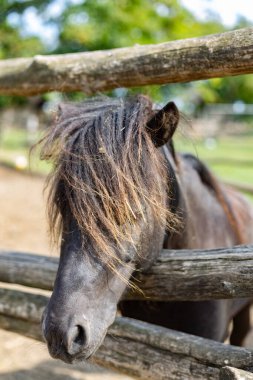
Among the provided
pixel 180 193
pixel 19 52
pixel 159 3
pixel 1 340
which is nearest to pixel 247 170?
pixel 159 3

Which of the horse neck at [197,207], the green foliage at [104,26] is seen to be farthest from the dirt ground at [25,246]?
the green foliage at [104,26]

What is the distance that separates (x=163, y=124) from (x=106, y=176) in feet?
1.29

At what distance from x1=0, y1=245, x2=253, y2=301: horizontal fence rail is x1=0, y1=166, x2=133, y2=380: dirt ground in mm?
612

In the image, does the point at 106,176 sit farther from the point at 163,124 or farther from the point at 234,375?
the point at 234,375

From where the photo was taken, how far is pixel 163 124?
87.0 inches

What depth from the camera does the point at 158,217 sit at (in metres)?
2.17

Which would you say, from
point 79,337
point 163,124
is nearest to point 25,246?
point 163,124

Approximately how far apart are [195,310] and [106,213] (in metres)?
1.04

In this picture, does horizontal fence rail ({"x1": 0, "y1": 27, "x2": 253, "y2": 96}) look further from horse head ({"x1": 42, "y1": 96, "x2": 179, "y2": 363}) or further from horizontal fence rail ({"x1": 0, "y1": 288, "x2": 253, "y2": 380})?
horizontal fence rail ({"x1": 0, "y1": 288, "x2": 253, "y2": 380})

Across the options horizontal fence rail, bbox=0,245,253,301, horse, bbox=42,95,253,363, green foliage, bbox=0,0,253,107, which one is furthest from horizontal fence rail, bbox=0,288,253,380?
green foliage, bbox=0,0,253,107

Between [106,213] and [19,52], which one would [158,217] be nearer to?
[106,213]

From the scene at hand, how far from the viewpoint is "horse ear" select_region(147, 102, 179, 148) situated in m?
2.19

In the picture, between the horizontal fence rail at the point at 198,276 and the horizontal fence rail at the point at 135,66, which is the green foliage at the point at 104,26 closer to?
the horizontal fence rail at the point at 135,66

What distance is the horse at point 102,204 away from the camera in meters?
1.86
